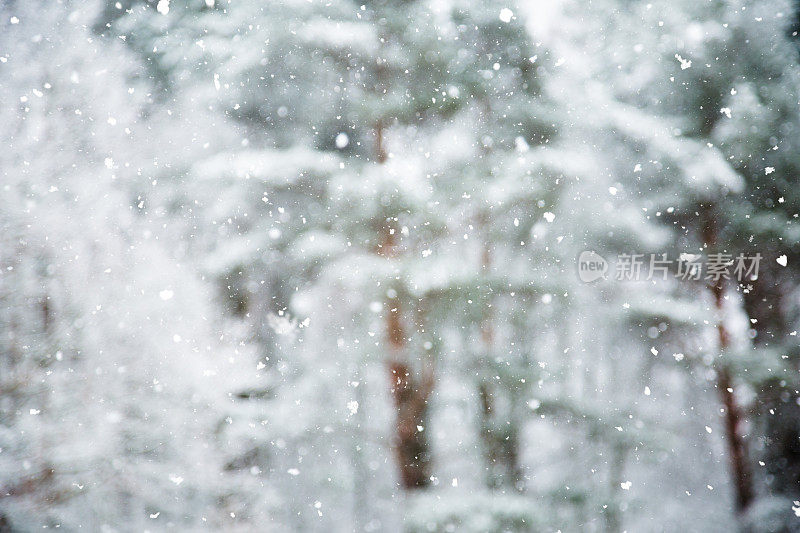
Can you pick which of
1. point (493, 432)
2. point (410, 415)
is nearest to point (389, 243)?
point (410, 415)

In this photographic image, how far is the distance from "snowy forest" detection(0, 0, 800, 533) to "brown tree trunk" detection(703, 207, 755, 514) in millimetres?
26

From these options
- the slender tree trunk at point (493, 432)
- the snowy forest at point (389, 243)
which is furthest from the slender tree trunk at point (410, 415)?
the slender tree trunk at point (493, 432)

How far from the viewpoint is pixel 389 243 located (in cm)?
314

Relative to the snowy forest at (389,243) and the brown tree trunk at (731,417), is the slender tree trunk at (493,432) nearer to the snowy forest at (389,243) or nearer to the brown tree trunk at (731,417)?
the snowy forest at (389,243)

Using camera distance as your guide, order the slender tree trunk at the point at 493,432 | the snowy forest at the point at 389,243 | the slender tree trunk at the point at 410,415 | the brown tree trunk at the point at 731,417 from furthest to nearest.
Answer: the brown tree trunk at the point at 731,417 → the slender tree trunk at the point at 410,415 → the slender tree trunk at the point at 493,432 → the snowy forest at the point at 389,243

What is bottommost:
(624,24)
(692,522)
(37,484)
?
(692,522)

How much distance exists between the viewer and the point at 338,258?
2.87 meters

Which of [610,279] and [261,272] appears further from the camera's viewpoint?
[261,272]

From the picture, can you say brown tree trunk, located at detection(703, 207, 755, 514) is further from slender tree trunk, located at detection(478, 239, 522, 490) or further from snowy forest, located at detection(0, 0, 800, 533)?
slender tree trunk, located at detection(478, 239, 522, 490)

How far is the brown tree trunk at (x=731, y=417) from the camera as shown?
373 cm

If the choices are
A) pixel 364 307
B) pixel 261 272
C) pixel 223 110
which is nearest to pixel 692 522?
pixel 364 307

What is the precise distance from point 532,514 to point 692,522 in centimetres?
327

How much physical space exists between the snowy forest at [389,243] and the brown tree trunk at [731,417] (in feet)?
0.09

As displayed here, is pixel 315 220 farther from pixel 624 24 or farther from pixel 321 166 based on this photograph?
pixel 624 24
